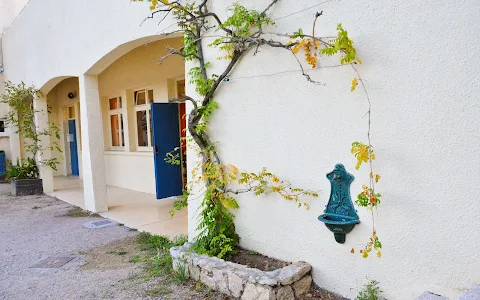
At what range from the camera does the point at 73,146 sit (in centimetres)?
1319

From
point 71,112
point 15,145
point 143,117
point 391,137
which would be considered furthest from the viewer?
point 71,112

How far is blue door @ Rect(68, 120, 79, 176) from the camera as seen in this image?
12.9 m

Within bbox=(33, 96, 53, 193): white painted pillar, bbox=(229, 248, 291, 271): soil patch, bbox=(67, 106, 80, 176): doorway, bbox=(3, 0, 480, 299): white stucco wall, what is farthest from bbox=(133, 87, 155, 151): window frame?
bbox=(229, 248, 291, 271): soil patch

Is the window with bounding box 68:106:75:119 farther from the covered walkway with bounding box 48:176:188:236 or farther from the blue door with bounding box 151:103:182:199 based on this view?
the blue door with bounding box 151:103:182:199

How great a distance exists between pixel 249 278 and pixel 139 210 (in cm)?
430

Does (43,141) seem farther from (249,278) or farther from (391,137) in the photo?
(391,137)

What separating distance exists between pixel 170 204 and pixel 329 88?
5005mm

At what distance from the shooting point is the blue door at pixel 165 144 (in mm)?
6781

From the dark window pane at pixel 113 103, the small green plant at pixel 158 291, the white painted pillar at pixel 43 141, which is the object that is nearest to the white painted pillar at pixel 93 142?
the dark window pane at pixel 113 103

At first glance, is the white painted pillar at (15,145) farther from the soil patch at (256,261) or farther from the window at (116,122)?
the soil patch at (256,261)

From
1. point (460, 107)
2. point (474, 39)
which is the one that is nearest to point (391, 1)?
point (474, 39)

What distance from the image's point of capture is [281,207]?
3.54m

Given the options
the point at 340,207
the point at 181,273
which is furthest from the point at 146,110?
the point at 340,207

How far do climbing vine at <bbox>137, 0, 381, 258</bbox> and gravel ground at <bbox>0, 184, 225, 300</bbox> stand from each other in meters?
0.71
